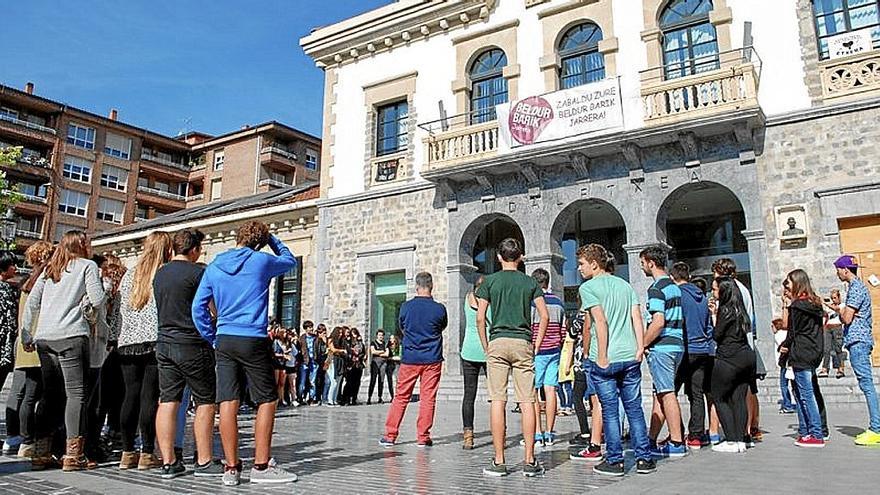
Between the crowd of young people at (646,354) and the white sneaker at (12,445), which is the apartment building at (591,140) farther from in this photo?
the white sneaker at (12,445)

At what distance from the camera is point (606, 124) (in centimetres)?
1472

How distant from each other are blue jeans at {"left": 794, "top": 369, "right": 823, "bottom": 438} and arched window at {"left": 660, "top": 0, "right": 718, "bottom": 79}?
378 inches

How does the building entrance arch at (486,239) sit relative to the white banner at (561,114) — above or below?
below

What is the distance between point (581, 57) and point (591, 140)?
9.92 feet

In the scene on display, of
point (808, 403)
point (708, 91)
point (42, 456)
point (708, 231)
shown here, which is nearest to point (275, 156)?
point (708, 231)

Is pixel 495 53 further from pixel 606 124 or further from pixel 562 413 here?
pixel 562 413

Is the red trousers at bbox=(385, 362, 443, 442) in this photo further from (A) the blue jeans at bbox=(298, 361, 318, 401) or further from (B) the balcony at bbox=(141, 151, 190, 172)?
(B) the balcony at bbox=(141, 151, 190, 172)

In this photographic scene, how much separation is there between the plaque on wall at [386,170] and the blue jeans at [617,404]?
1379 centimetres

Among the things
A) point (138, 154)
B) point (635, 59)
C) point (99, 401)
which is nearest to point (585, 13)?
point (635, 59)

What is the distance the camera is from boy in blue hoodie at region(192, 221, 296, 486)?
492cm

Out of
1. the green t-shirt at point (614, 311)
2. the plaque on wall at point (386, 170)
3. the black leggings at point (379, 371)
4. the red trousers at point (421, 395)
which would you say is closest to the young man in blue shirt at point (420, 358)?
the red trousers at point (421, 395)

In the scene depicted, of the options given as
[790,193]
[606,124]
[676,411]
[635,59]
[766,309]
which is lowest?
[676,411]

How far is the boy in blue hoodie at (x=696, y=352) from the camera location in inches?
264

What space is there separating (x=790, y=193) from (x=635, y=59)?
471cm
